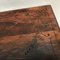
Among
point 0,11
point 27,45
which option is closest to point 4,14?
point 0,11

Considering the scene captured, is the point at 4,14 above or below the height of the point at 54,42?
above

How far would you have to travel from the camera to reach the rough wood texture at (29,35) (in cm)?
73

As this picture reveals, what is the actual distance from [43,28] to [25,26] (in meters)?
0.13

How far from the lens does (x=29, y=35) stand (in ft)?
2.79

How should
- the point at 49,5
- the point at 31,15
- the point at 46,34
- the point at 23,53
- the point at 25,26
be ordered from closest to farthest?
the point at 23,53
the point at 46,34
the point at 25,26
the point at 31,15
the point at 49,5

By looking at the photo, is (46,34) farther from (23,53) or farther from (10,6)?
(10,6)

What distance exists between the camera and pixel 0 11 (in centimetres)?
124

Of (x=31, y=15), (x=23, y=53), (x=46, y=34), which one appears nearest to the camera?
(x=23, y=53)

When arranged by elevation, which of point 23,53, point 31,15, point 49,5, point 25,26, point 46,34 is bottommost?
point 23,53

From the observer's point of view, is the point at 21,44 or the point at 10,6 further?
the point at 10,6

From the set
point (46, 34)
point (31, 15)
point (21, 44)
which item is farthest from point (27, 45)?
point (31, 15)

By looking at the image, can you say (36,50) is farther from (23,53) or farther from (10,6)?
(10,6)

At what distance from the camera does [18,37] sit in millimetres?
851

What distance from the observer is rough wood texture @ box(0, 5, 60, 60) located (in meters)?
0.73
